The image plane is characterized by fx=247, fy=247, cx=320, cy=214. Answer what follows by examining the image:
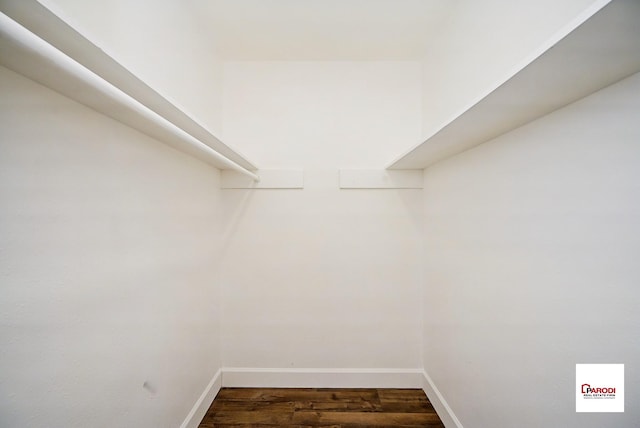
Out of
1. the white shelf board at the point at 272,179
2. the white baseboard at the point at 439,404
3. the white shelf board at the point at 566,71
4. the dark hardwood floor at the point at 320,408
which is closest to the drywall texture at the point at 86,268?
the dark hardwood floor at the point at 320,408

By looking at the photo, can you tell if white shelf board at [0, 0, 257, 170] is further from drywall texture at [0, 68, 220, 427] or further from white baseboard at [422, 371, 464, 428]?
white baseboard at [422, 371, 464, 428]

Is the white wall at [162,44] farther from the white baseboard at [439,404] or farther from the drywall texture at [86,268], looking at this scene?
the white baseboard at [439,404]

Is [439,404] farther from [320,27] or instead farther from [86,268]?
[320,27]

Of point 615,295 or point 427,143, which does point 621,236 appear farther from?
point 427,143

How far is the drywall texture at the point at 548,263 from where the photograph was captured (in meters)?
0.65

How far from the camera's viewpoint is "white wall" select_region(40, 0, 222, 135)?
31.0 inches

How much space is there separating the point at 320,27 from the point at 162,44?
92 centimetres

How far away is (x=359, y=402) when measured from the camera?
5.42ft

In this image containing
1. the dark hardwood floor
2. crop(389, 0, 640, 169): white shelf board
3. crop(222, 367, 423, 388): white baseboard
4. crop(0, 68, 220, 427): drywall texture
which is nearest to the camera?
crop(389, 0, 640, 169): white shelf board

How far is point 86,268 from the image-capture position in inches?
30.7

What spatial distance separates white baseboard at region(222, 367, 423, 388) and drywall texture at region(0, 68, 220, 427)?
533mm

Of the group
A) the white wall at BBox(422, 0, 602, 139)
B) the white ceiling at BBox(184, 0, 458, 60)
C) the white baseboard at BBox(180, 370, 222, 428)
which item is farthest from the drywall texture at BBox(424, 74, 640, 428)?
the white baseboard at BBox(180, 370, 222, 428)

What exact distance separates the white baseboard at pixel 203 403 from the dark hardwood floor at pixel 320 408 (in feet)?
0.13

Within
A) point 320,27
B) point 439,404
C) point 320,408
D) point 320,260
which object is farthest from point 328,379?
point 320,27
